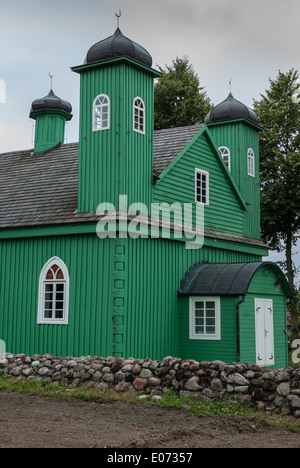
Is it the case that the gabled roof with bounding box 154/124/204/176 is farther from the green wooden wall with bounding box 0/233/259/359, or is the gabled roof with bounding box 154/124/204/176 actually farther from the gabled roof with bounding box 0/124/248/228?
the green wooden wall with bounding box 0/233/259/359

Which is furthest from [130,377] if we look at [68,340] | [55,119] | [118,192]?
[55,119]

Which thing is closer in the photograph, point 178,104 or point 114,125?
point 114,125

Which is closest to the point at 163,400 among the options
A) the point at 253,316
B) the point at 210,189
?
the point at 253,316

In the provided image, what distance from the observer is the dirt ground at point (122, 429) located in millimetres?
8320

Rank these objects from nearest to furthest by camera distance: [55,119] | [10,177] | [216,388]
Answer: [216,388] → [10,177] → [55,119]

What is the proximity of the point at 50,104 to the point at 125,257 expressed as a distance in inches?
454

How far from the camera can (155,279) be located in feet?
55.0

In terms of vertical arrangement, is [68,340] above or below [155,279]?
below

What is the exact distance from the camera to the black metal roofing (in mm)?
16922

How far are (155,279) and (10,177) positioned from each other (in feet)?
24.8

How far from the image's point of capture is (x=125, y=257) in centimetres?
1562

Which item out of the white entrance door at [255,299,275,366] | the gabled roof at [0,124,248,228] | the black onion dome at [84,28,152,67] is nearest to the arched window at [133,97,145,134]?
the black onion dome at [84,28,152,67]

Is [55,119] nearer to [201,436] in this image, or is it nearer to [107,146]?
[107,146]

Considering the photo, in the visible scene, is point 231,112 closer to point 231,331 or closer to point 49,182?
point 49,182
